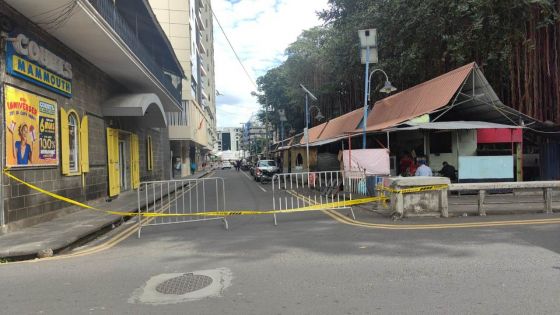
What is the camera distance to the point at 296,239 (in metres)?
8.27

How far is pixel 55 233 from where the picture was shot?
371 inches

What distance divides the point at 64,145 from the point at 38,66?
2367 millimetres

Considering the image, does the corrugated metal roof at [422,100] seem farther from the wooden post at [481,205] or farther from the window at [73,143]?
the window at [73,143]

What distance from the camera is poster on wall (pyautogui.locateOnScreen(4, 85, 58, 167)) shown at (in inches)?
379

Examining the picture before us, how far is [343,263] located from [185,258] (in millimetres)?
2461

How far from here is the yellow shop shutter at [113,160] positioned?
17.0 meters

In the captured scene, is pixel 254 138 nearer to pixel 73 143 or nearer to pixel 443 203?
pixel 73 143

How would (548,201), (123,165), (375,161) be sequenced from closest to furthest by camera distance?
(548,201) < (375,161) < (123,165)

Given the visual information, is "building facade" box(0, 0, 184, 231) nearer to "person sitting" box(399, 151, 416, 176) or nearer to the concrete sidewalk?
the concrete sidewalk

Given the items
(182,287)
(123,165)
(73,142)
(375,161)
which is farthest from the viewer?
(123,165)

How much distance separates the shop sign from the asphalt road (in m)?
4.72

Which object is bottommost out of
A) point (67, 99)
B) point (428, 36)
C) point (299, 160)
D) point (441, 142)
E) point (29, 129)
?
point (299, 160)

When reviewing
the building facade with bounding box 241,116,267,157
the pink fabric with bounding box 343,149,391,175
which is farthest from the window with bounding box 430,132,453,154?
the building facade with bounding box 241,116,267,157

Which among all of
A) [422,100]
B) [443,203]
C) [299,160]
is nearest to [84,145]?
[443,203]
